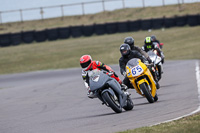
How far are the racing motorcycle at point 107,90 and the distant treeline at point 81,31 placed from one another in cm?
2844

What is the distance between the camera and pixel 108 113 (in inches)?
384

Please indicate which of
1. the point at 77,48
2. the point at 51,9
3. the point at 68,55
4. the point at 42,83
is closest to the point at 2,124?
the point at 42,83

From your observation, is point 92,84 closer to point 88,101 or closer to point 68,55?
point 88,101

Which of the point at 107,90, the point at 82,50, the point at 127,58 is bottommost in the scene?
the point at 82,50

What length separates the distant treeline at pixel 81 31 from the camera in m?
37.7

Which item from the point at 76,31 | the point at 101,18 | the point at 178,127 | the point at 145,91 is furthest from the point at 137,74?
the point at 101,18

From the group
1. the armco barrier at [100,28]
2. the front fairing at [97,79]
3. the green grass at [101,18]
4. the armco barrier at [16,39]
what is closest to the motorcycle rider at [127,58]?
the front fairing at [97,79]

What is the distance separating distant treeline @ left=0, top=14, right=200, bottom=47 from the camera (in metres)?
37.7

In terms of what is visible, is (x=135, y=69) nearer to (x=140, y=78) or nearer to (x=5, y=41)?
(x=140, y=78)

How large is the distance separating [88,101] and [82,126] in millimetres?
4602

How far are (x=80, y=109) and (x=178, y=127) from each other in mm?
4814

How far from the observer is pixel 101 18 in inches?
1891

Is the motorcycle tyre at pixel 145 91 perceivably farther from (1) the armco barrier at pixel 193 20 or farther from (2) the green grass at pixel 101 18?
(2) the green grass at pixel 101 18

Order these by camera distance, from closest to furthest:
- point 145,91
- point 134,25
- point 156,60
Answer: point 145,91, point 156,60, point 134,25
